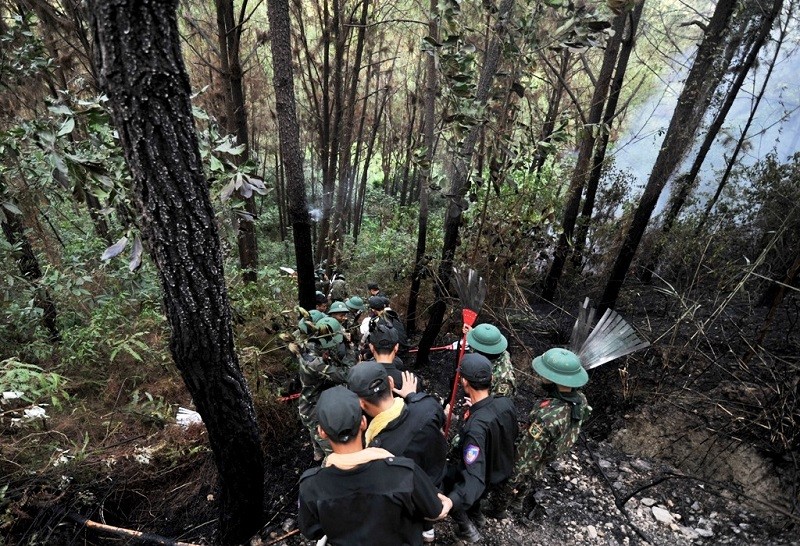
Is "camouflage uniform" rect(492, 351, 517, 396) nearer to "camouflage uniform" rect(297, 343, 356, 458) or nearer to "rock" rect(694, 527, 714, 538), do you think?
"camouflage uniform" rect(297, 343, 356, 458)

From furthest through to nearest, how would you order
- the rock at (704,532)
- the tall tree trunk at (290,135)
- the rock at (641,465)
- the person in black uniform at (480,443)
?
the rock at (641,465), the tall tree trunk at (290,135), the rock at (704,532), the person in black uniform at (480,443)

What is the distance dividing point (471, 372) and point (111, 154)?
8.98ft

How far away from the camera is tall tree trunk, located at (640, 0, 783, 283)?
22.7ft

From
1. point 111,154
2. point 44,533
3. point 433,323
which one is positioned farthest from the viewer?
point 433,323

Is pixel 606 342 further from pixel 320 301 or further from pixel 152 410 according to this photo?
pixel 152 410

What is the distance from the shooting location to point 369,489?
1.87 meters

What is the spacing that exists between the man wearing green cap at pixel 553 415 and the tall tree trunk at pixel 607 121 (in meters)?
3.70

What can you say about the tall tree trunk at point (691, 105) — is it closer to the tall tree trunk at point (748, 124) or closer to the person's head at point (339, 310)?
the tall tree trunk at point (748, 124)

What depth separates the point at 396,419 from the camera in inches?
92.9

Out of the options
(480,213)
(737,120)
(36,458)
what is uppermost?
(737,120)

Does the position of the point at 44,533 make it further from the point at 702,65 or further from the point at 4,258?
the point at 702,65

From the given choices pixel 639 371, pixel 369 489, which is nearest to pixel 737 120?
pixel 639 371

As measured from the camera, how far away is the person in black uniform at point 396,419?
89.0 inches

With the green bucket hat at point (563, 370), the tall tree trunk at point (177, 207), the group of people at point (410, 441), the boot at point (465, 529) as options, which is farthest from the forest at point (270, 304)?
the green bucket hat at point (563, 370)
